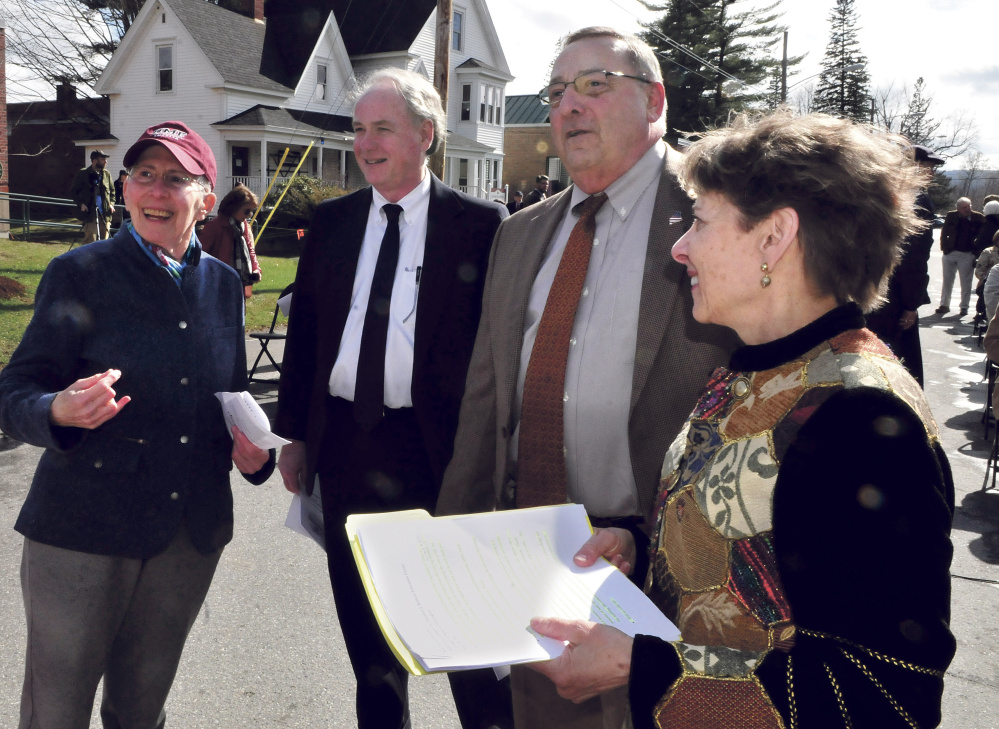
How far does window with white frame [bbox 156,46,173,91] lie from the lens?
2956cm

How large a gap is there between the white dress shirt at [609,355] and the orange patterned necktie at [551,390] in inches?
1.0

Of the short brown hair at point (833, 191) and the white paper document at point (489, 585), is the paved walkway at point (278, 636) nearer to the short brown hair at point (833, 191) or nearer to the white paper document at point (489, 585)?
the white paper document at point (489, 585)

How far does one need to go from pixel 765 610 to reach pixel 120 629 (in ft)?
6.23

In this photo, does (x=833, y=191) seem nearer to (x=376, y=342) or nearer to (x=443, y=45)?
(x=376, y=342)

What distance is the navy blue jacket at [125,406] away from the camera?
2119 millimetres

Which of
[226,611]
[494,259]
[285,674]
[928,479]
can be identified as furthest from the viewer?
[226,611]

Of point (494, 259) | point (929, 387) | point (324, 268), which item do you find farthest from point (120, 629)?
point (929, 387)

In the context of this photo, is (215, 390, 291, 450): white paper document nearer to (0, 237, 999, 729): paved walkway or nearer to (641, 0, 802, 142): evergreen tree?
(0, 237, 999, 729): paved walkway

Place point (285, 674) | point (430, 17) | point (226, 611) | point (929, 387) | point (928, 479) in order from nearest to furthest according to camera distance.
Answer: point (928, 479) < point (285, 674) < point (226, 611) < point (929, 387) < point (430, 17)

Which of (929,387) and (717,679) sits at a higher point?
(717,679)


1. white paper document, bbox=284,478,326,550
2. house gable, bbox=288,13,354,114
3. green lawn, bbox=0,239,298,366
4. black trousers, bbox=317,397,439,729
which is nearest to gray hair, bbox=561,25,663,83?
black trousers, bbox=317,397,439,729

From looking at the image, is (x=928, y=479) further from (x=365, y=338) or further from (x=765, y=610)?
(x=365, y=338)

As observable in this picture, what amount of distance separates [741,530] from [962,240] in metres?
16.6

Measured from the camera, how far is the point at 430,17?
33.1 m
